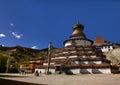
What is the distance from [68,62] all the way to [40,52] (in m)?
70.7

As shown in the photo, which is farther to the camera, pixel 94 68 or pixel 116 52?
pixel 116 52

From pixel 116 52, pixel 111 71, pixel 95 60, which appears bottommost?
pixel 111 71

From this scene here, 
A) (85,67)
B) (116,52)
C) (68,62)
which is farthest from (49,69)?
(116,52)

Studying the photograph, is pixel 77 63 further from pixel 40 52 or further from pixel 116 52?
pixel 40 52

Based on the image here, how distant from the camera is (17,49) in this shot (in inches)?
4043

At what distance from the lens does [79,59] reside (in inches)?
1622

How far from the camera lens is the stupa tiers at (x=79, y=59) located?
37.9 meters

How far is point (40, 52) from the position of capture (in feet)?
362

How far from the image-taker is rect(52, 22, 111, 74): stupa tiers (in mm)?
37875

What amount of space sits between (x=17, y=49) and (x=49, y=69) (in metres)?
65.7

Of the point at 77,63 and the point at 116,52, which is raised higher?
the point at 116,52

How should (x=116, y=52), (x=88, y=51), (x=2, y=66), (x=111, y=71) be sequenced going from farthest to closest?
(x=116, y=52), (x=2, y=66), (x=88, y=51), (x=111, y=71)

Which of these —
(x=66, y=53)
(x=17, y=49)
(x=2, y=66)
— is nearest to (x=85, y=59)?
(x=66, y=53)

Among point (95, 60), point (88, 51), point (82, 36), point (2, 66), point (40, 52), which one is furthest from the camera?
point (40, 52)
